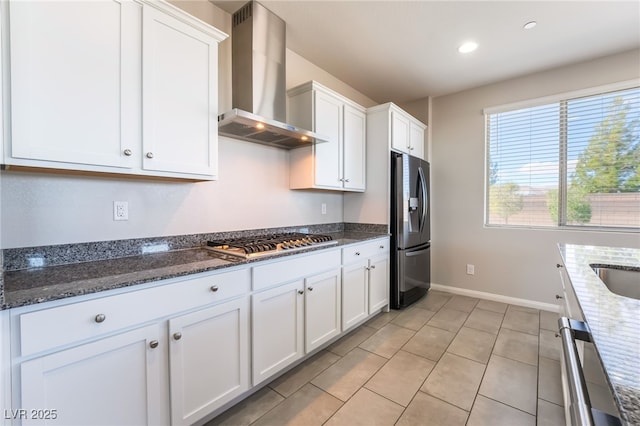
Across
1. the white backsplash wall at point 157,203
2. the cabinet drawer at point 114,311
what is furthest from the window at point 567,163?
the cabinet drawer at point 114,311

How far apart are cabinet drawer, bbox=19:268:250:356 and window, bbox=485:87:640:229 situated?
3397 millimetres

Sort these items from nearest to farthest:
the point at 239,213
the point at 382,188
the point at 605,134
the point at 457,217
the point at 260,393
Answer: the point at 260,393
the point at 239,213
the point at 605,134
the point at 382,188
the point at 457,217

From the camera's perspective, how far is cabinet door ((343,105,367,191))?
9.17ft

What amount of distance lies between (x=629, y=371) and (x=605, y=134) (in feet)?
11.1

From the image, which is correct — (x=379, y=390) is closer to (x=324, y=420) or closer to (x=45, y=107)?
(x=324, y=420)

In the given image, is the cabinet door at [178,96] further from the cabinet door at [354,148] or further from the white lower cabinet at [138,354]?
the cabinet door at [354,148]

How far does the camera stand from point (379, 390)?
175 centimetres

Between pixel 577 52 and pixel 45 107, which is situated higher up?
pixel 577 52

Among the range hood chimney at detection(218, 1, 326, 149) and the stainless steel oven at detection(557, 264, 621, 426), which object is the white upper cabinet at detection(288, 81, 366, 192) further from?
the stainless steel oven at detection(557, 264, 621, 426)

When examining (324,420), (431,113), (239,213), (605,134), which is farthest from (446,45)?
(324,420)

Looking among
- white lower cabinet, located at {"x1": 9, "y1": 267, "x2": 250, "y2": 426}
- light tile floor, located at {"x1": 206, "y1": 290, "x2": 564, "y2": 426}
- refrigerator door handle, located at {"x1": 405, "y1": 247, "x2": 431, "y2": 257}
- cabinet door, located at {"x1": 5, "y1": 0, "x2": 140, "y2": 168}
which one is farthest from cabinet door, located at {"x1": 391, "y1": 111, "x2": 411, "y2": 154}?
cabinet door, located at {"x1": 5, "y1": 0, "x2": 140, "y2": 168}

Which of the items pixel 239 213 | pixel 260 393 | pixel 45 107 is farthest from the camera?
pixel 239 213

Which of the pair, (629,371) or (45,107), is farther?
(45,107)

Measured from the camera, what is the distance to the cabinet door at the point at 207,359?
1270 mm
